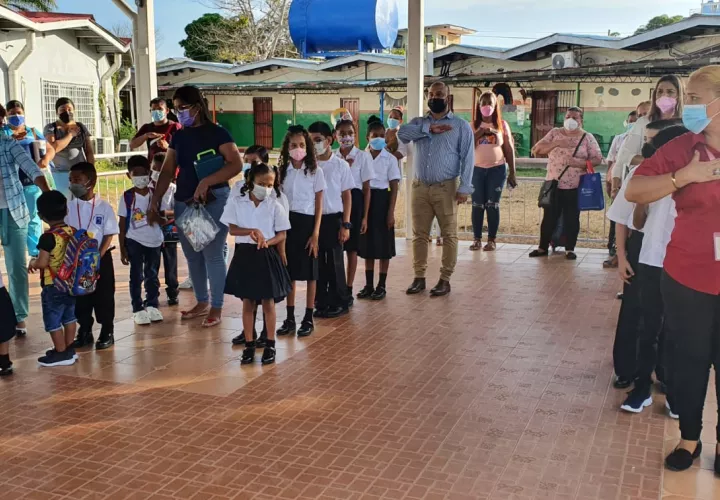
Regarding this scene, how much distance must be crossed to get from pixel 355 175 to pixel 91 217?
2.35 m

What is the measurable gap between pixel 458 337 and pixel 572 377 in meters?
1.13

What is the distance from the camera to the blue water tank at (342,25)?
893 cm

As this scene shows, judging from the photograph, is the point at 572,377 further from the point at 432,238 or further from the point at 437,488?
the point at 432,238

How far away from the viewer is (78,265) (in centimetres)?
518

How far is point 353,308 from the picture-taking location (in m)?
6.89

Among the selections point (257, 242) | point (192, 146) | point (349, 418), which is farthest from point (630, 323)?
point (192, 146)

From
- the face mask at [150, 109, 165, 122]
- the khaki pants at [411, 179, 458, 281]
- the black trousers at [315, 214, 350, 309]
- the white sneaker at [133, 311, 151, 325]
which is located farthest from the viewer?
the face mask at [150, 109, 165, 122]

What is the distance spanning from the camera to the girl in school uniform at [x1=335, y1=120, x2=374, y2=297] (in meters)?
6.65

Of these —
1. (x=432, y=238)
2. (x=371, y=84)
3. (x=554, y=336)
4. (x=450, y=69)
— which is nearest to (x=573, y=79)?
(x=450, y=69)

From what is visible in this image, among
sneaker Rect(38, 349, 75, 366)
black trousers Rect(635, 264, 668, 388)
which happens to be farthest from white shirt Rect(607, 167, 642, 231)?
sneaker Rect(38, 349, 75, 366)

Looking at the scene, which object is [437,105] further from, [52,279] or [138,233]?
[52,279]

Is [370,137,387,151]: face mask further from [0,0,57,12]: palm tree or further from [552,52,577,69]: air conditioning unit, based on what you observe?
[0,0,57,12]: palm tree

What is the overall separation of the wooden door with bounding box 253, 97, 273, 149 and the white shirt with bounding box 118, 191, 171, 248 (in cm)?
2157

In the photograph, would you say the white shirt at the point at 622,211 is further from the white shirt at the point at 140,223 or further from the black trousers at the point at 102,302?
the white shirt at the point at 140,223
